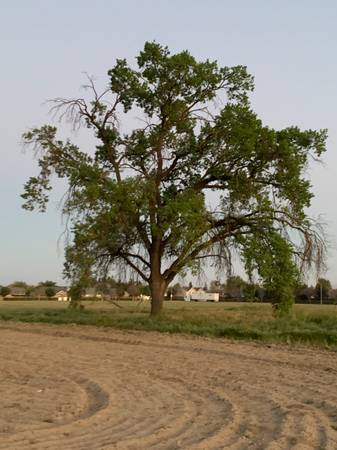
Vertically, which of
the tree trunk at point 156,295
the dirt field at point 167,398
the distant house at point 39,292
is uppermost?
the distant house at point 39,292

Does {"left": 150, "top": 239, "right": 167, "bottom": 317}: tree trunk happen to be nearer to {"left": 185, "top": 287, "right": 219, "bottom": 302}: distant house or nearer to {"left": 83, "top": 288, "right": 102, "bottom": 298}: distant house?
{"left": 83, "top": 288, "right": 102, "bottom": 298}: distant house

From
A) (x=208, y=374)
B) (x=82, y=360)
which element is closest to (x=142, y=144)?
(x=82, y=360)

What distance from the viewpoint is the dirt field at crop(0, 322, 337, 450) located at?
261 inches

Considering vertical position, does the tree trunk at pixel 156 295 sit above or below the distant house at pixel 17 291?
below

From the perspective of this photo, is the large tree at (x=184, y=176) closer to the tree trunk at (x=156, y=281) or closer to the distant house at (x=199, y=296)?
the tree trunk at (x=156, y=281)

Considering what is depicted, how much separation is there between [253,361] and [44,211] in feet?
55.0

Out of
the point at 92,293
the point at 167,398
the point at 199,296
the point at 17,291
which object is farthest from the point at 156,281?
the point at 17,291

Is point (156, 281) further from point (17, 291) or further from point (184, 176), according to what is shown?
point (17, 291)

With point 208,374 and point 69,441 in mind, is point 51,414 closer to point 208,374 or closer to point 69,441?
point 69,441

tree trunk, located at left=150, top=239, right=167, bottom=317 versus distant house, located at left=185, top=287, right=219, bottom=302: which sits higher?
distant house, located at left=185, top=287, right=219, bottom=302

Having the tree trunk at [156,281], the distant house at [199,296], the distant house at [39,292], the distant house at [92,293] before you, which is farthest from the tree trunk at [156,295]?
the distant house at [39,292]

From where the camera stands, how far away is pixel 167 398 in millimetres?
9195

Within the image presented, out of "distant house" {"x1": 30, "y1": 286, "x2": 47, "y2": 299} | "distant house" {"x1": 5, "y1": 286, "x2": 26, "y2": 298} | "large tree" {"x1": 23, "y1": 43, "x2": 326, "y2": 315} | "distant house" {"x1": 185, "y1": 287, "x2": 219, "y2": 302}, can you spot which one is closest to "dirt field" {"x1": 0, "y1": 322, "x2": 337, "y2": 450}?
"large tree" {"x1": 23, "y1": 43, "x2": 326, "y2": 315}

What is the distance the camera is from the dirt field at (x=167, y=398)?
261 inches
